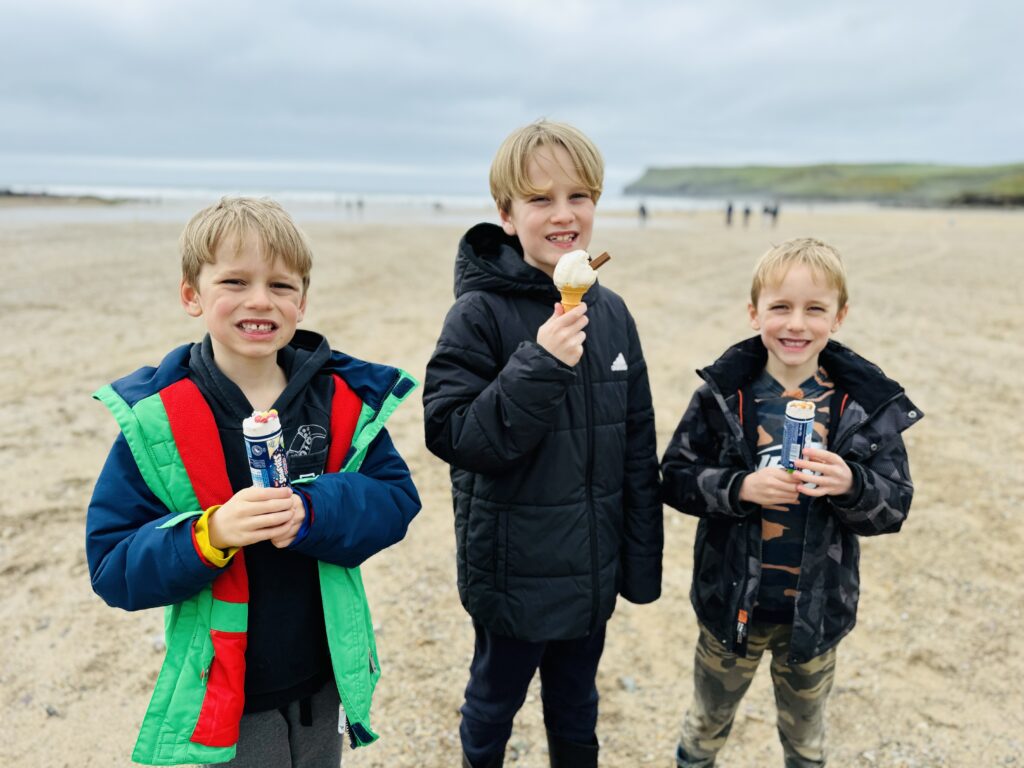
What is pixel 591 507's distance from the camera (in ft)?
8.56

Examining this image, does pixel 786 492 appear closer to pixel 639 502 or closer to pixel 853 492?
pixel 853 492

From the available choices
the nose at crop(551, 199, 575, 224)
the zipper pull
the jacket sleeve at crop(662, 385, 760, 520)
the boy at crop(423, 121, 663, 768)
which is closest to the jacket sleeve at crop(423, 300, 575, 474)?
the boy at crop(423, 121, 663, 768)

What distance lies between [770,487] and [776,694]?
111cm

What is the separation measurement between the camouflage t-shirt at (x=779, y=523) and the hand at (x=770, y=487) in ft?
0.58

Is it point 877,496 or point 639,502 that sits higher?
point 877,496

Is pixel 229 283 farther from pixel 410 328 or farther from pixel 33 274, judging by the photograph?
pixel 33 274

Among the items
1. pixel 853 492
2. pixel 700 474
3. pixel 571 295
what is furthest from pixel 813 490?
pixel 571 295

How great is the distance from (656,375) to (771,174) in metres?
Answer: 169

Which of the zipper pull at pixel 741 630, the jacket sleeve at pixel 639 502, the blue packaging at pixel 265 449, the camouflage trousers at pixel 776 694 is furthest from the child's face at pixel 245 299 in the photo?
the camouflage trousers at pixel 776 694

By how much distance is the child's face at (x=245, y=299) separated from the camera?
2090mm

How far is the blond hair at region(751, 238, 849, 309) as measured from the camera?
2.66 metres

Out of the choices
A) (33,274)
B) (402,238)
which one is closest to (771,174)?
(402,238)

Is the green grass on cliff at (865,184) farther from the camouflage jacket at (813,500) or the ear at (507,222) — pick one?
the ear at (507,222)

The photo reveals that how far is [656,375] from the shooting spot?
8.65 meters
